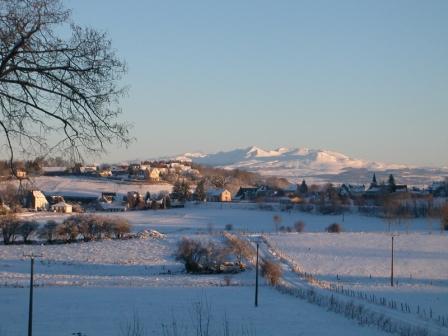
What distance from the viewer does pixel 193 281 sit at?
35.7m

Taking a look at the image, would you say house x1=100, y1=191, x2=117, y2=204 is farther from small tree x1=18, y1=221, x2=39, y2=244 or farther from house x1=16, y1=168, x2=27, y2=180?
house x1=16, y1=168, x2=27, y2=180

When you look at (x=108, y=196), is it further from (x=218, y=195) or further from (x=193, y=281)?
(x=193, y=281)

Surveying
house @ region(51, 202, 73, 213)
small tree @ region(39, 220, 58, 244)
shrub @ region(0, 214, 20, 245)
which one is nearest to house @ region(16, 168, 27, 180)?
shrub @ region(0, 214, 20, 245)

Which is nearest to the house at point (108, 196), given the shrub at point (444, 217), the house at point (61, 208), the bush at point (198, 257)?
the house at point (61, 208)

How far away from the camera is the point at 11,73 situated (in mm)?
8148

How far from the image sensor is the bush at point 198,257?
45.7 metres

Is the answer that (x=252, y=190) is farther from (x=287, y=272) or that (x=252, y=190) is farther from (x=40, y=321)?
(x=40, y=321)

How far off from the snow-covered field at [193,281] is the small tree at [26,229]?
7263 mm

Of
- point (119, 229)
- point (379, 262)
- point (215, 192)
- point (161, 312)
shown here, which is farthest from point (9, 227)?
point (215, 192)

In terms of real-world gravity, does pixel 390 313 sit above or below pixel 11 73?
below

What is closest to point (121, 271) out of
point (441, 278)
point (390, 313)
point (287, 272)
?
point (287, 272)

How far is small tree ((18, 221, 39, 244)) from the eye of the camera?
216ft

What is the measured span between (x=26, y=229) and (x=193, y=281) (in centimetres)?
3670

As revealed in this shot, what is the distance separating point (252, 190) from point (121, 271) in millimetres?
117936
